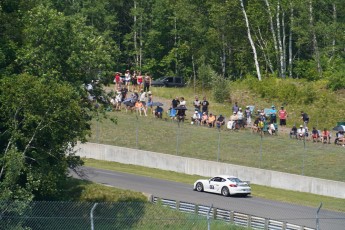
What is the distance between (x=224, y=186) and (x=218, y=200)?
1.88 metres

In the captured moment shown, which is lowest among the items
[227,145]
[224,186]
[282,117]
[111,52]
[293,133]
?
[224,186]

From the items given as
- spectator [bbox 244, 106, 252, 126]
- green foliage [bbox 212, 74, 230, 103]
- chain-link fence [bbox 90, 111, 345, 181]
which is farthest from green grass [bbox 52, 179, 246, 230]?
green foliage [bbox 212, 74, 230, 103]

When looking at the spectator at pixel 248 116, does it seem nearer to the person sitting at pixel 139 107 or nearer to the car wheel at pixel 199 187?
the person sitting at pixel 139 107

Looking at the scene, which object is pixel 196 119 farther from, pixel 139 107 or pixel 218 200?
pixel 218 200

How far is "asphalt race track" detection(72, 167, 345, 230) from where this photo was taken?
113ft

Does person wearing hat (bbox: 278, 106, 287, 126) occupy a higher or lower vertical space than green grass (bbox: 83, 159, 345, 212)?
higher

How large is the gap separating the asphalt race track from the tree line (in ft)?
11.5

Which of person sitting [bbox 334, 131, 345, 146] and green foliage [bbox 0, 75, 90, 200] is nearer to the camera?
green foliage [bbox 0, 75, 90, 200]

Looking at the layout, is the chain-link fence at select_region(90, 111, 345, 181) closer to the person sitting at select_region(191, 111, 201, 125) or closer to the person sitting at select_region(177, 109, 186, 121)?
the person sitting at select_region(191, 111, 201, 125)

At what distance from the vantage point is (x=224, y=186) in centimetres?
4284

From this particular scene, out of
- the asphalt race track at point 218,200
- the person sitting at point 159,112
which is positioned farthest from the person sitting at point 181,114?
the asphalt race track at point 218,200

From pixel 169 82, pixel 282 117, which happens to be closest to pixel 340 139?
pixel 282 117

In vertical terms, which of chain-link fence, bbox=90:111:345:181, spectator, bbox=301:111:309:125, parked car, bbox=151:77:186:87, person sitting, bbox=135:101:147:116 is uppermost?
parked car, bbox=151:77:186:87

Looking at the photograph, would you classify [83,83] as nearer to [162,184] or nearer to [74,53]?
[74,53]
